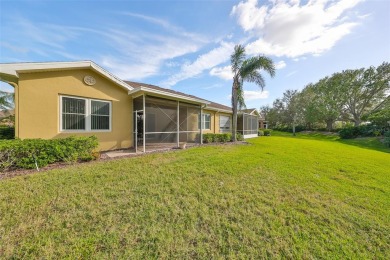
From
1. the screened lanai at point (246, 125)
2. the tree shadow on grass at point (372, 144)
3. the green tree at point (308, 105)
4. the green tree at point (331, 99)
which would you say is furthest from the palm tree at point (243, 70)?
the green tree at point (308, 105)

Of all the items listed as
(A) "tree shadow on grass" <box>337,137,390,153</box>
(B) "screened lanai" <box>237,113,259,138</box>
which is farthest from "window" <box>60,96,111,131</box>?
(A) "tree shadow on grass" <box>337,137,390,153</box>

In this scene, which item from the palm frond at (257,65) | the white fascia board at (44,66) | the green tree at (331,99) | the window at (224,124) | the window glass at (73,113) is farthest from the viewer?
the green tree at (331,99)

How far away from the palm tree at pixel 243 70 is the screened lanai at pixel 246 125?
18.2ft

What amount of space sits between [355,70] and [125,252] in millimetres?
43735

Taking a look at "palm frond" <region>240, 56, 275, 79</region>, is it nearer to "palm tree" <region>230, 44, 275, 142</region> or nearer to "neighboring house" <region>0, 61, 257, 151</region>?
"palm tree" <region>230, 44, 275, 142</region>

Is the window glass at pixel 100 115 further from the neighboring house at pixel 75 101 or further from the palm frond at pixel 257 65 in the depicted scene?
the palm frond at pixel 257 65

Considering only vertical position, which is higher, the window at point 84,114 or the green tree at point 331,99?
the green tree at point 331,99

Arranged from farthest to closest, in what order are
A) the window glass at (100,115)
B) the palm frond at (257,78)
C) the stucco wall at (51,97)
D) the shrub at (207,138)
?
the shrub at (207,138), the palm frond at (257,78), the window glass at (100,115), the stucco wall at (51,97)

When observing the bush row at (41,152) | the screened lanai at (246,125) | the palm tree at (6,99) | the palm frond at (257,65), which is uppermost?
the palm frond at (257,65)

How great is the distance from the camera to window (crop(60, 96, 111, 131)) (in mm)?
6965

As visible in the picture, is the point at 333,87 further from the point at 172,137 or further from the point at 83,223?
the point at 83,223

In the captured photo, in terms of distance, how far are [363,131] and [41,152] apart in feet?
108

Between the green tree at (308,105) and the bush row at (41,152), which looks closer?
the bush row at (41,152)

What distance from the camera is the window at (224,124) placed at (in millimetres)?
16984
